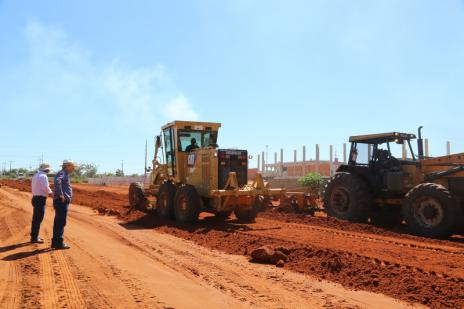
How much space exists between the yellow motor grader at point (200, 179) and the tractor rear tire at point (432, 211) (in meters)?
3.39

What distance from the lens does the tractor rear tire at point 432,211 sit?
9.64 m

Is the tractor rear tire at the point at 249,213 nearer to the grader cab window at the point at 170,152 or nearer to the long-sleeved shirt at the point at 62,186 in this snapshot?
the grader cab window at the point at 170,152

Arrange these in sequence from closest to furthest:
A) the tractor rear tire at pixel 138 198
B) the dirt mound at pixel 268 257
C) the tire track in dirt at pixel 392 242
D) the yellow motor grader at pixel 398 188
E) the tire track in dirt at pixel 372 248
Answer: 1. the tire track in dirt at pixel 372 248
2. the dirt mound at pixel 268 257
3. the tire track in dirt at pixel 392 242
4. the yellow motor grader at pixel 398 188
5. the tractor rear tire at pixel 138 198

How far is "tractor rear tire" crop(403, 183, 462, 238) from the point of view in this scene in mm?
9641

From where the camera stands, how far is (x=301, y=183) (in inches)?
1001

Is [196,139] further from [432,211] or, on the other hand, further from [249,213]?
[432,211]

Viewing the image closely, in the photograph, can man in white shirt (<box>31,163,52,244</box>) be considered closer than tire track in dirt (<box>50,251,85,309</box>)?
No

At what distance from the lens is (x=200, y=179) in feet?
40.7

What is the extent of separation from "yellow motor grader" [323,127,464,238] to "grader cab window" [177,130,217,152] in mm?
3811

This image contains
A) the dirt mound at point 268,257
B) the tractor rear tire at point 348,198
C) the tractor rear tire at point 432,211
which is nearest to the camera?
the dirt mound at point 268,257

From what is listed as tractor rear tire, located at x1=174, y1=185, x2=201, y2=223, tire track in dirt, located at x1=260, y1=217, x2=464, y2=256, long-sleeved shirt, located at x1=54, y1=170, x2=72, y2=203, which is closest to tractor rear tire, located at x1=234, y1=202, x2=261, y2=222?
tire track in dirt, located at x1=260, y1=217, x2=464, y2=256

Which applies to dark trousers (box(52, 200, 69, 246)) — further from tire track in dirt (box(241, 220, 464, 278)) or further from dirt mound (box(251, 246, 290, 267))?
tire track in dirt (box(241, 220, 464, 278))

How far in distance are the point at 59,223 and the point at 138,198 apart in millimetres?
7492

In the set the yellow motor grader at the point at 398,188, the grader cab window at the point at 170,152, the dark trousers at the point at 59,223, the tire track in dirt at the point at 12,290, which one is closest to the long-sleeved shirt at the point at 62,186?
the dark trousers at the point at 59,223
